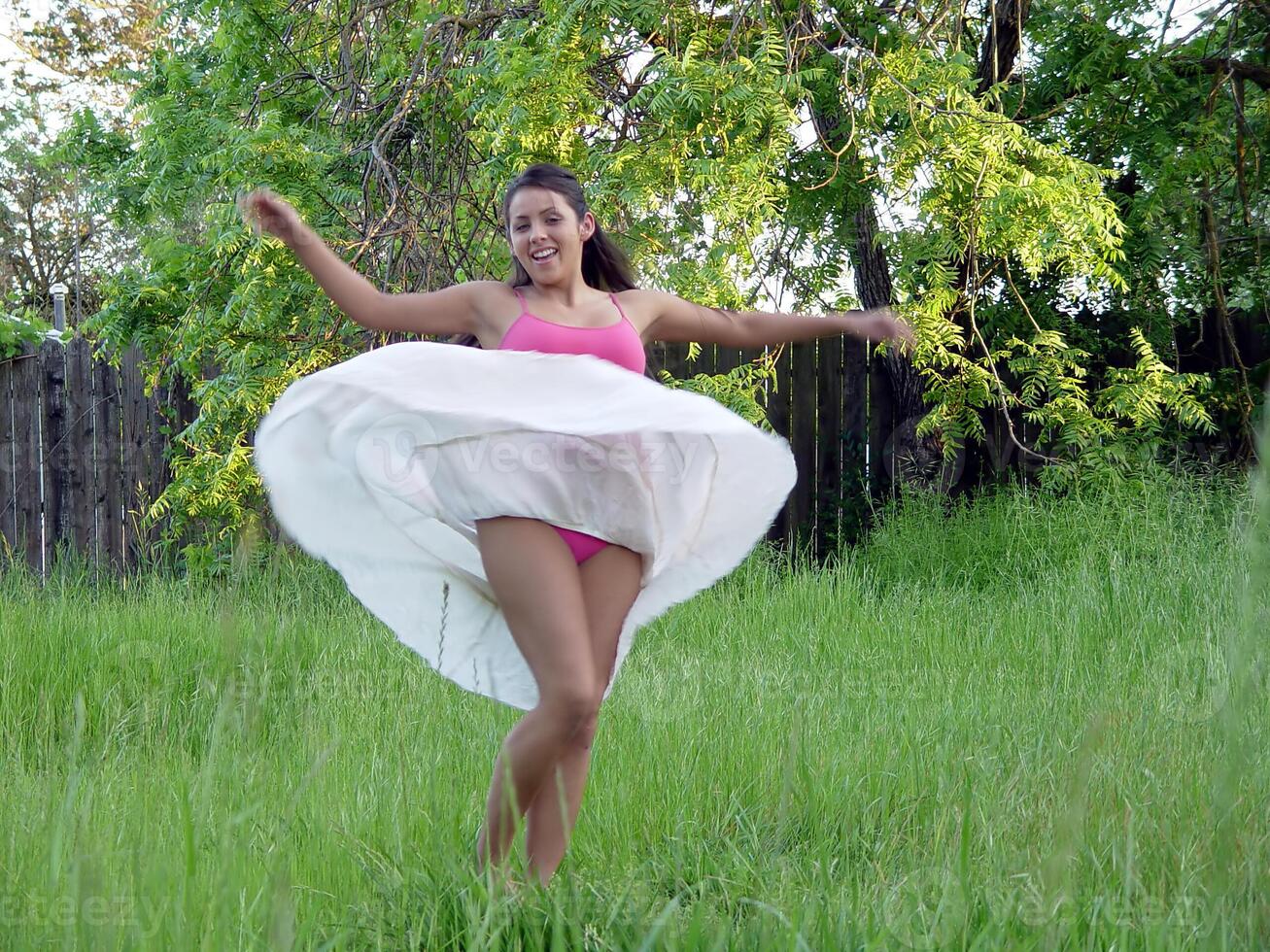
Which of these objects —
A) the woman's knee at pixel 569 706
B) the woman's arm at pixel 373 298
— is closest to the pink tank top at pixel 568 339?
the woman's arm at pixel 373 298

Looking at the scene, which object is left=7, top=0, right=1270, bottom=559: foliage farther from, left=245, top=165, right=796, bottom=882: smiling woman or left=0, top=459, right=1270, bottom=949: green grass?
left=245, top=165, right=796, bottom=882: smiling woman

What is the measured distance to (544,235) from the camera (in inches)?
115

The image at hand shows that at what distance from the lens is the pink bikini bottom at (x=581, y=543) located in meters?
2.62

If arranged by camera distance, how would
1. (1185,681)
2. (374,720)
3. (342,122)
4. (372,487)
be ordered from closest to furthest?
(372,487), (374,720), (1185,681), (342,122)

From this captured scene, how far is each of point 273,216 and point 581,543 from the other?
1082 millimetres

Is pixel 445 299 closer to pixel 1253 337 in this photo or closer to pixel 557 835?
pixel 557 835

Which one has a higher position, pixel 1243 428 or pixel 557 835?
pixel 1243 428

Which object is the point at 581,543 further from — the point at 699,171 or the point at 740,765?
the point at 699,171

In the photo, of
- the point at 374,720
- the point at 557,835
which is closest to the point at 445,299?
the point at 557,835

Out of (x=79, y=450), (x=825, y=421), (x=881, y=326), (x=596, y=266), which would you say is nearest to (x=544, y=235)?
(x=596, y=266)

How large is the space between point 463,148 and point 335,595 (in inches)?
108

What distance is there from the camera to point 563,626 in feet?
8.13

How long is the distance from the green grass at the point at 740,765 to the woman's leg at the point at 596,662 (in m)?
0.12

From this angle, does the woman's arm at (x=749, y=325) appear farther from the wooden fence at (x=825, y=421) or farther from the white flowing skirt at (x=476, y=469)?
the wooden fence at (x=825, y=421)
